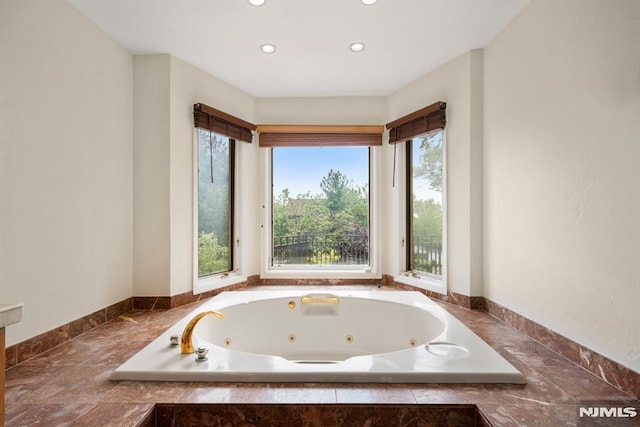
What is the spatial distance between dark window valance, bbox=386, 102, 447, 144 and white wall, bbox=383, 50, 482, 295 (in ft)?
0.23

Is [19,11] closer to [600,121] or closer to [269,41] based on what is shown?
[269,41]

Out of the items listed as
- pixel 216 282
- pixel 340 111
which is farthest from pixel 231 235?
pixel 340 111

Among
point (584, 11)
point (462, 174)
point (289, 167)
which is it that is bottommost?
point (462, 174)

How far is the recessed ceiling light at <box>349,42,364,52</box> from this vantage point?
79.3 inches

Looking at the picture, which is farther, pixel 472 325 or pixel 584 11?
Result: pixel 472 325

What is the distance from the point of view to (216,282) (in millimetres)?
2506

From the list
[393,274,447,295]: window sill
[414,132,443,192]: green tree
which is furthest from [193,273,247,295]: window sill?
[414,132,443,192]: green tree

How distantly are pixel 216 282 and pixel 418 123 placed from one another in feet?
6.84

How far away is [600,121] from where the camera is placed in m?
1.24

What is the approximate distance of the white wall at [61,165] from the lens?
1.35m

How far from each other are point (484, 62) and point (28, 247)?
280 centimetres

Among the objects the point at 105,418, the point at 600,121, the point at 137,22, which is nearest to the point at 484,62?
the point at 600,121

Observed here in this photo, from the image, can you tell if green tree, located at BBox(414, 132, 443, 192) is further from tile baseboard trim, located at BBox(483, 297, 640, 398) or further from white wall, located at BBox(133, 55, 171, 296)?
white wall, located at BBox(133, 55, 171, 296)

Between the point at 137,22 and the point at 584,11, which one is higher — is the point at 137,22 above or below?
above
